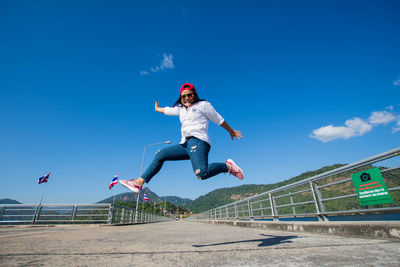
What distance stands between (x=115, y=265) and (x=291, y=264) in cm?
110

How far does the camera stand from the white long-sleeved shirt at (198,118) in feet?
8.60

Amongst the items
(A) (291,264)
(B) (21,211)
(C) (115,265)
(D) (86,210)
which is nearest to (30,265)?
(C) (115,265)

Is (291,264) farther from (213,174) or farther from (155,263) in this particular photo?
(213,174)

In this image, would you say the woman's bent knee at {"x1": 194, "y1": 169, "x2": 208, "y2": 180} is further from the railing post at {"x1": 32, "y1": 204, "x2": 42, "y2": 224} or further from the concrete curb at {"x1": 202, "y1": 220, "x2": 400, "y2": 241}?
the railing post at {"x1": 32, "y1": 204, "x2": 42, "y2": 224}

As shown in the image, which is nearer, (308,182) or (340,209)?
(340,209)

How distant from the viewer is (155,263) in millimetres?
1243

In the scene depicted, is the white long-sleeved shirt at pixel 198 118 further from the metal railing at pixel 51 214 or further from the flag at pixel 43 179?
the flag at pixel 43 179

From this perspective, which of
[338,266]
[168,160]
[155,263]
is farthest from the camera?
[168,160]

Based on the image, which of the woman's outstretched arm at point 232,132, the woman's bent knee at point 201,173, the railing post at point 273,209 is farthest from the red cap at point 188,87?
the railing post at point 273,209

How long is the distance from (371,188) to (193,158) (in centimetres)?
270

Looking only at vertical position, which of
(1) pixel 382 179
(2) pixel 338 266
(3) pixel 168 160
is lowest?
(2) pixel 338 266

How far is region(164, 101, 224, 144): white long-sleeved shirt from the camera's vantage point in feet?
8.60

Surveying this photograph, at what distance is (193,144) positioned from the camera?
252 cm

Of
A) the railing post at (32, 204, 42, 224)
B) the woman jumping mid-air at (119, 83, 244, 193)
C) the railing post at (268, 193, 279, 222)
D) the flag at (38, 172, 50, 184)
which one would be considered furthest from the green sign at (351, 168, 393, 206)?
the flag at (38, 172, 50, 184)
